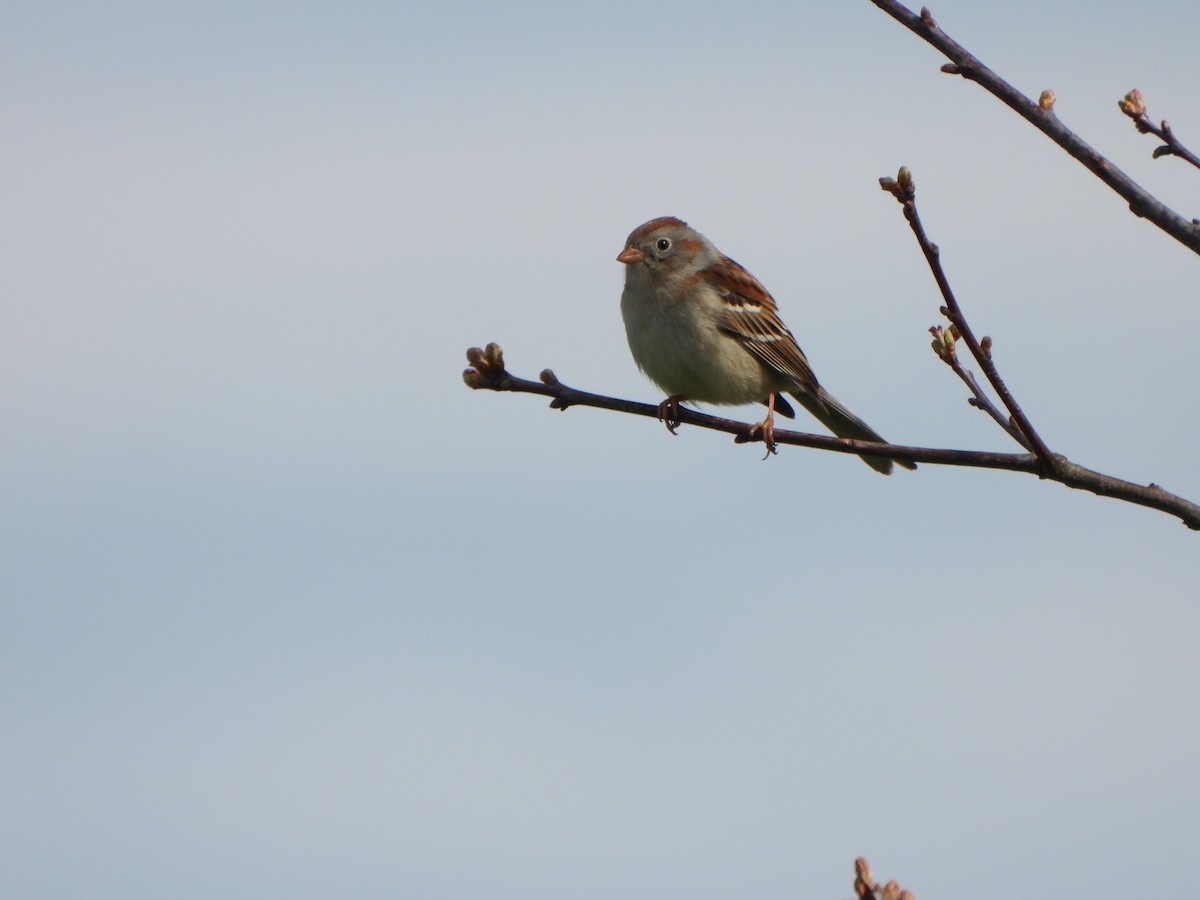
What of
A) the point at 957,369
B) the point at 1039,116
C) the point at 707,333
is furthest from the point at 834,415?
the point at 1039,116

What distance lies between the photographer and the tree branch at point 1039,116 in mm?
3104

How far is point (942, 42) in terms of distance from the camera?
3221 millimetres

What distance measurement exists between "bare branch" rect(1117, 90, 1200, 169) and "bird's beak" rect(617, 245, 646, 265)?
200 inches

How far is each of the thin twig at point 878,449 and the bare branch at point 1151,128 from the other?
80cm

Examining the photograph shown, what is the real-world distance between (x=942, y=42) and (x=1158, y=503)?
4.06 ft

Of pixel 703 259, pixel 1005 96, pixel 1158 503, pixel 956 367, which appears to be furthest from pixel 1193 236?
pixel 703 259

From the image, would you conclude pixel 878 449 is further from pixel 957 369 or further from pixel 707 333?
pixel 707 333

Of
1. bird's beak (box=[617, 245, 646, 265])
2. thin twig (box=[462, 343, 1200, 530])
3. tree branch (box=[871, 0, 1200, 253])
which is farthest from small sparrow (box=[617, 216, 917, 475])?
tree branch (box=[871, 0, 1200, 253])

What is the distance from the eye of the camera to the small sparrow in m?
8.34

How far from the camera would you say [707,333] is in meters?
8.38

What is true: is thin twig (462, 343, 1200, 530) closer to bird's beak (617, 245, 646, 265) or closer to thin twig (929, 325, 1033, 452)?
thin twig (929, 325, 1033, 452)

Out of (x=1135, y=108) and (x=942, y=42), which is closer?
(x=942, y=42)

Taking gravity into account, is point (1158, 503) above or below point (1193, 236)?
below

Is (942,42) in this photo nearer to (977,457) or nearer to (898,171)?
(898,171)
